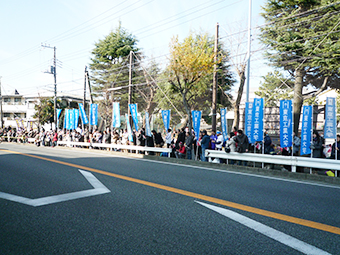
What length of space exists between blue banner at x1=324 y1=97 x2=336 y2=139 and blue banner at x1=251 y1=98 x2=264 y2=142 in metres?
2.93

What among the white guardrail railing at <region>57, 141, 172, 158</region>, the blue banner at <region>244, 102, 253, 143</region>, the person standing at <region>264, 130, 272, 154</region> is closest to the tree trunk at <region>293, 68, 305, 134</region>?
the blue banner at <region>244, 102, 253, 143</region>

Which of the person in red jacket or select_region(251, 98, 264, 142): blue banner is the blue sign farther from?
select_region(251, 98, 264, 142): blue banner

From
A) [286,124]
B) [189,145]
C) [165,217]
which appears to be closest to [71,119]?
[189,145]

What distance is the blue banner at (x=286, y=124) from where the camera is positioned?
1174 centimetres

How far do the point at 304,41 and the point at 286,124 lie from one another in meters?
14.7

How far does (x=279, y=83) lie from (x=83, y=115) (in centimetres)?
2087

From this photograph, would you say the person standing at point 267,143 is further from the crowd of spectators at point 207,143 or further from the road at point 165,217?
the road at point 165,217

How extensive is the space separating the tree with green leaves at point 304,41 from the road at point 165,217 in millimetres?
15765

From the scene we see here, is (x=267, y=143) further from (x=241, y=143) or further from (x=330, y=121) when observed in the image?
(x=330, y=121)

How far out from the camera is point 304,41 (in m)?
22.8

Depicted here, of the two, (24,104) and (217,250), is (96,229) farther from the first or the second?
(24,104)

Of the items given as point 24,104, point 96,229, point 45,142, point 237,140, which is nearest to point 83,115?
point 45,142

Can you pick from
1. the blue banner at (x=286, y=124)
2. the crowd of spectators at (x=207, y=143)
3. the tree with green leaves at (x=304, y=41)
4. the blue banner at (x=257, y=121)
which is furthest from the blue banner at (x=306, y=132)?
the tree with green leaves at (x=304, y=41)

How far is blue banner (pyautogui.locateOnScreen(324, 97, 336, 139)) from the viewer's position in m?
10.3
